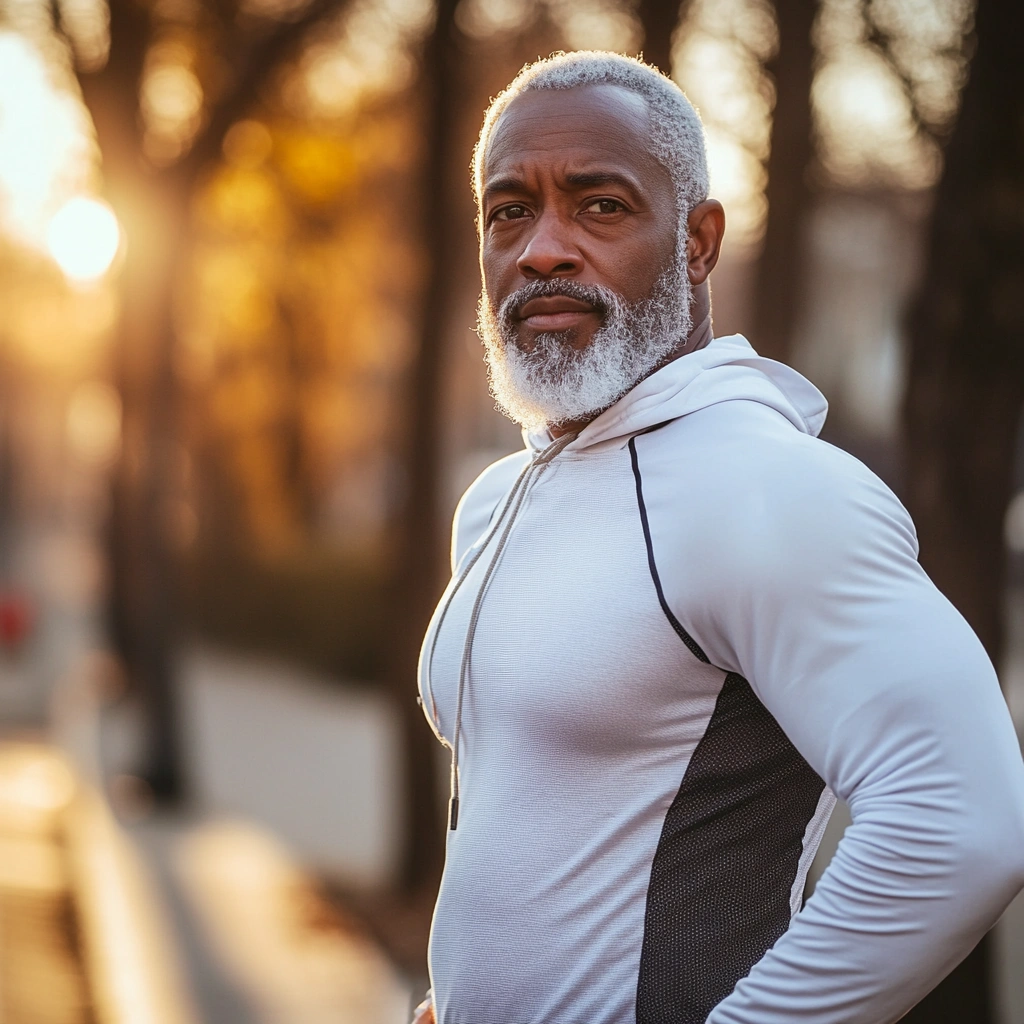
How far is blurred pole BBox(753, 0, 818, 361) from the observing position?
246 inches

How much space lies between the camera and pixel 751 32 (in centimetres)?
783

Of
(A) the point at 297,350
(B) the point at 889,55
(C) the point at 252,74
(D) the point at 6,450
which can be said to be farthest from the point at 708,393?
(D) the point at 6,450

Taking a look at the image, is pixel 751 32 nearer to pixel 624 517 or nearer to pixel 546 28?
pixel 546 28

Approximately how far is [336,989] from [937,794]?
5.01m

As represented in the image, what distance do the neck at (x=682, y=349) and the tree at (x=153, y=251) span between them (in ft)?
29.9

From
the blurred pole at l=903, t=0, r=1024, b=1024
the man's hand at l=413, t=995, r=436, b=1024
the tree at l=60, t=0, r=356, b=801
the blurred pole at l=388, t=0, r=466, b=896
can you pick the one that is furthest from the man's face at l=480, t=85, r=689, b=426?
the tree at l=60, t=0, r=356, b=801

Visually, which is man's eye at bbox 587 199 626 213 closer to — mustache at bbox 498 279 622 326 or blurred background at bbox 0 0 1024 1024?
mustache at bbox 498 279 622 326

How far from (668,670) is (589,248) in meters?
0.64

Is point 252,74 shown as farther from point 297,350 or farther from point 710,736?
point 297,350

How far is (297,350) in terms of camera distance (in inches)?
976

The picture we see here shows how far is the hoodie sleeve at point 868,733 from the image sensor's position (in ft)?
5.10

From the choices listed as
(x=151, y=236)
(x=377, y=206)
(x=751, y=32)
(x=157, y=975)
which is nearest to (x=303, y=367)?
(x=377, y=206)

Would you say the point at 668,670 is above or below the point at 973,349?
below

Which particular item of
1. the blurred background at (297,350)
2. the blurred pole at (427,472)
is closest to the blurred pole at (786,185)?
the blurred background at (297,350)
